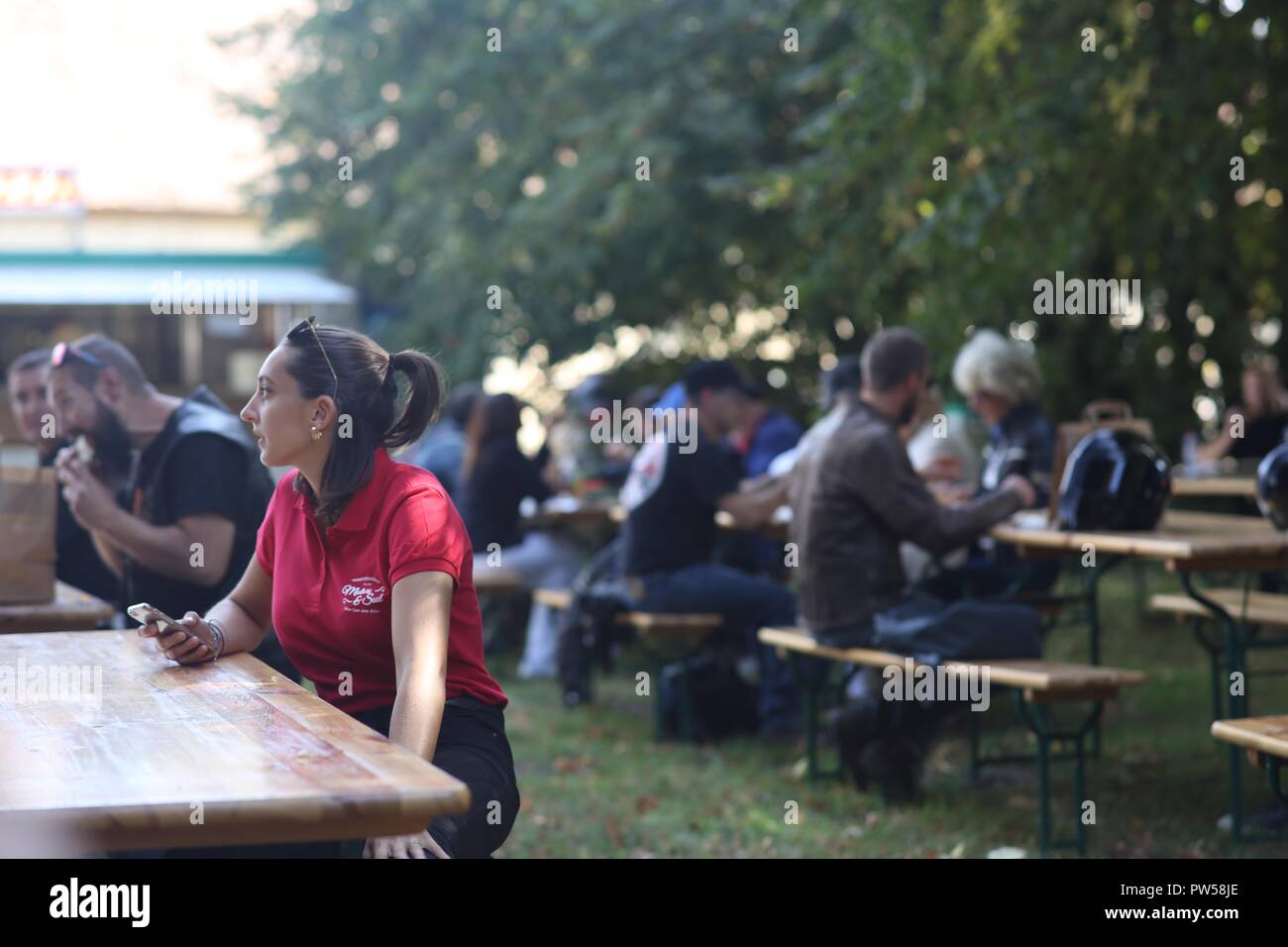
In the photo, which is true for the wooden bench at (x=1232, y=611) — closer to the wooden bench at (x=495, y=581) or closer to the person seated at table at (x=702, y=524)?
the person seated at table at (x=702, y=524)

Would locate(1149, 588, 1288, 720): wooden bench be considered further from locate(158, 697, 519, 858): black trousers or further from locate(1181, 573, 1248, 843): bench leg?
locate(158, 697, 519, 858): black trousers

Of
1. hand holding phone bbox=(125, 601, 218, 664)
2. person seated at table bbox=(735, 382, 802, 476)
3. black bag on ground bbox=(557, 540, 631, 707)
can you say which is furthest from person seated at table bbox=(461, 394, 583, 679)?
hand holding phone bbox=(125, 601, 218, 664)

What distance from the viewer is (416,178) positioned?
620 inches

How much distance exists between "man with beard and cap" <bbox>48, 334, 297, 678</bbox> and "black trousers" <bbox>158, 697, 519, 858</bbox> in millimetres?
1092

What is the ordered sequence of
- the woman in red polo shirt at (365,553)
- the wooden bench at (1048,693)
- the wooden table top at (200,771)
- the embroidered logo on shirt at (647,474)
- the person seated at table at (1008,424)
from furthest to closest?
the embroidered logo on shirt at (647,474) → the person seated at table at (1008,424) → the wooden bench at (1048,693) → the woman in red polo shirt at (365,553) → the wooden table top at (200,771)

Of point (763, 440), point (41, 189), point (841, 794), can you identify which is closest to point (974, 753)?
point (841, 794)

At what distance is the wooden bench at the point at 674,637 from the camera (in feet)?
23.7

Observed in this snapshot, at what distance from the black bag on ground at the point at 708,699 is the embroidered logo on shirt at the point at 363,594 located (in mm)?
4379

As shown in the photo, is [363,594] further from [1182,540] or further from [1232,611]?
[1232,611]

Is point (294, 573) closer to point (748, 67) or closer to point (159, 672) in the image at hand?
point (159, 672)

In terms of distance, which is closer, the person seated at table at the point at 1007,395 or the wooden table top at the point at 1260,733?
the wooden table top at the point at 1260,733

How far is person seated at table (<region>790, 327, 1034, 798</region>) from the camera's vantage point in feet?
18.7

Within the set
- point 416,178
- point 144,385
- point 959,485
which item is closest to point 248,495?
point 144,385

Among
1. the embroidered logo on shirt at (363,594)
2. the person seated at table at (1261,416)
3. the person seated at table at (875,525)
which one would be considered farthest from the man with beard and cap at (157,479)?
the person seated at table at (1261,416)
